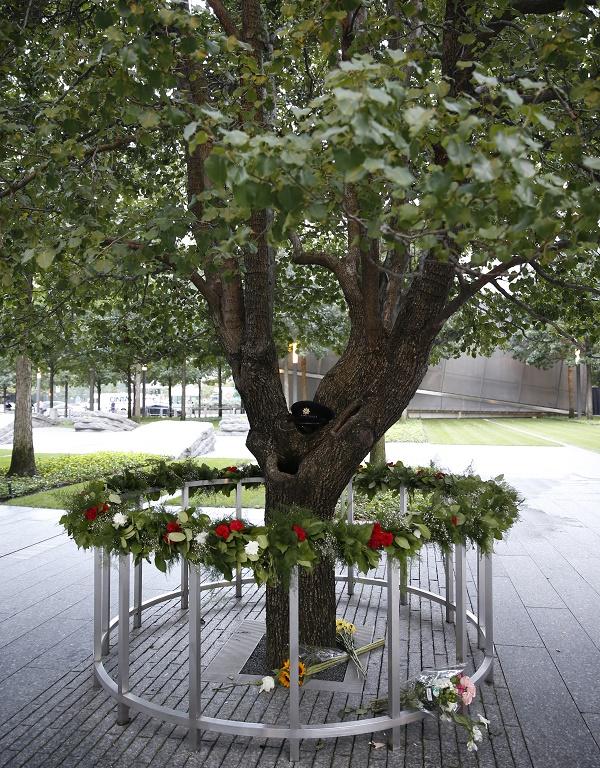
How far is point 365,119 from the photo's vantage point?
1838 mm

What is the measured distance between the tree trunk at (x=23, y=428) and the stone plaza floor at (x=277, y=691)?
4.89 m

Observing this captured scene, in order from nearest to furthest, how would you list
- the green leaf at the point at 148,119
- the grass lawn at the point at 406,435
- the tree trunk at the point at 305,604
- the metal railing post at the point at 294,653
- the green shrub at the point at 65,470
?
the green leaf at the point at 148,119, the metal railing post at the point at 294,653, the tree trunk at the point at 305,604, the green shrub at the point at 65,470, the grass lawn at the point at 406,435

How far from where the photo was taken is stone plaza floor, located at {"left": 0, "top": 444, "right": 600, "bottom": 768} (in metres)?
3.56

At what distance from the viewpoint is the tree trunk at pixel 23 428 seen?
1255 centimetres

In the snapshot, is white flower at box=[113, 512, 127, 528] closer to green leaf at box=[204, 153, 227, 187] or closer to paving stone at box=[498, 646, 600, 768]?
green leaf at box=[204, 153, 227, 187]

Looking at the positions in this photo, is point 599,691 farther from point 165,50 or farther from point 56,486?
point 56,486

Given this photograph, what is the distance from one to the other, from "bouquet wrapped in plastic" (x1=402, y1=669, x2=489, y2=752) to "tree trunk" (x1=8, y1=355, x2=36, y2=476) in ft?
34.7

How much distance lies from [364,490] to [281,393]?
176cm

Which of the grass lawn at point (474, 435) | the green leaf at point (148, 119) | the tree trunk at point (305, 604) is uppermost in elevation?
the green leaf at point (148, 119)

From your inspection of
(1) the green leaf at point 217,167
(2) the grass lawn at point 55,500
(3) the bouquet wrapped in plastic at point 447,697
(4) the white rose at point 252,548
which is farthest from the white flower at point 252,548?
(2) the grass lawn at point 55,500

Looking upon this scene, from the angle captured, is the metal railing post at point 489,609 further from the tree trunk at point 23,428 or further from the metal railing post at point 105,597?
the tree trunk at point 23,428

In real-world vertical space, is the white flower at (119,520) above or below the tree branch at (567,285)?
below

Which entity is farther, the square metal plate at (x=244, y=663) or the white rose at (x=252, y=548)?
the square metal plate at (x=244, y=663)

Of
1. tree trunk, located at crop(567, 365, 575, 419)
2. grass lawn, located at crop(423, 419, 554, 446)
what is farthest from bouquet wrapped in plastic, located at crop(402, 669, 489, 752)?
tree trunk, located at crop(567, 365, 575, 419)
